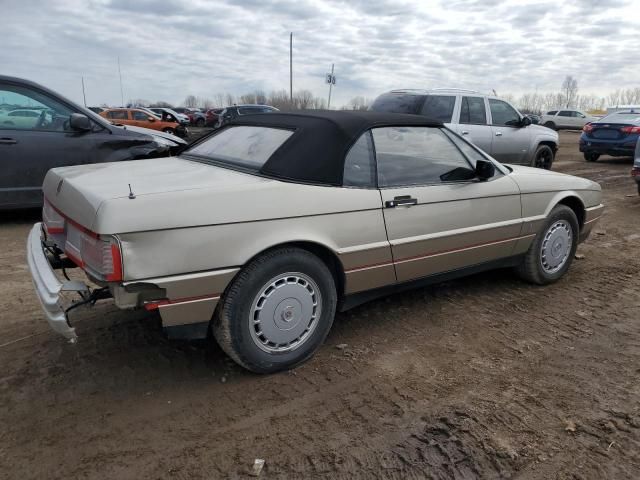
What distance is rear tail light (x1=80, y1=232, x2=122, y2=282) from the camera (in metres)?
2.42

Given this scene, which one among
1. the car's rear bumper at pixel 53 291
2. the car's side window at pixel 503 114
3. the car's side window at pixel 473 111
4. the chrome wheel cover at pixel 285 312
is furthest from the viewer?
the car's side window at pixel 503 114

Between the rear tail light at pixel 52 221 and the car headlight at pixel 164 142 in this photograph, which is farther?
the car headlight at pixel 164 142

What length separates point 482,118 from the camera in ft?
30.2

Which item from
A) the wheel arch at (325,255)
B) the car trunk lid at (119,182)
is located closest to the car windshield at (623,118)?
the wheel arch at (325,255)

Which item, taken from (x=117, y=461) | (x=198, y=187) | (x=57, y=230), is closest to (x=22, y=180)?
(x=57, y=230)

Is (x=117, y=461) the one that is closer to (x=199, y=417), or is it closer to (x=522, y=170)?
(x=199, y=417)

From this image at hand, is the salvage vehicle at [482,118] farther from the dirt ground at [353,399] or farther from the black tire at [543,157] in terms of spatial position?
the dirt ground at [353,399]

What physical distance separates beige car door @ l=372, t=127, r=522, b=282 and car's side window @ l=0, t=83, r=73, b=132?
15.2 feet

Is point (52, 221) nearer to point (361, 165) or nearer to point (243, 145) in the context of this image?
point (243, 145)

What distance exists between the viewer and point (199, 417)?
2.64 meters

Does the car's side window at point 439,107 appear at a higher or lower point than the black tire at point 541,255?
higher

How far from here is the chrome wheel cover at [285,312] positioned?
2.89 meters

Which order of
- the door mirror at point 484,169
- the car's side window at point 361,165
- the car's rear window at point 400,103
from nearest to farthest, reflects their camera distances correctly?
the car's side window at point 361,165 → the door mirror at point 484,169 → the car's rear window at point 400,103

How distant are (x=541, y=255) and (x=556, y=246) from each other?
0.20 m
